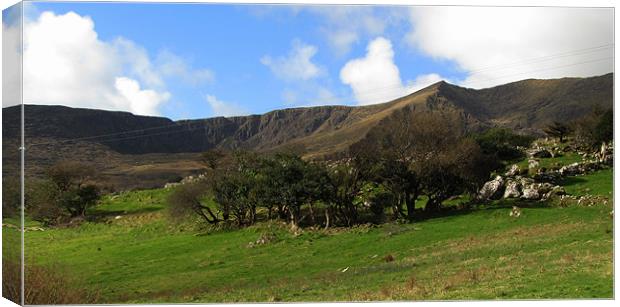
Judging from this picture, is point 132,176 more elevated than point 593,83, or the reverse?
point 593,83

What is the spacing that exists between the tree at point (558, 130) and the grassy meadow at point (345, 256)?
4.88 feet

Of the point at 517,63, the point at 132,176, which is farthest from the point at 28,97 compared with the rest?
the point at 517,63

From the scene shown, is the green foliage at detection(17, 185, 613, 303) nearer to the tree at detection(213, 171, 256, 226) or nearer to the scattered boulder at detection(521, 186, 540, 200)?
the scattered boulder at detection(521, 186, 540, 200)

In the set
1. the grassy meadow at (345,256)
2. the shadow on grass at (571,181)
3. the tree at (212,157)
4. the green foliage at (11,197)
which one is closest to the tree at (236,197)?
the grassy meadow at (345,256)

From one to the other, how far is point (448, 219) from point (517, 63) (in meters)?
5.95

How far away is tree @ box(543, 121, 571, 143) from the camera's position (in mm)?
14766

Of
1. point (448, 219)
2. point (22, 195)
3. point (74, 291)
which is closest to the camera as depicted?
point (22, 195)

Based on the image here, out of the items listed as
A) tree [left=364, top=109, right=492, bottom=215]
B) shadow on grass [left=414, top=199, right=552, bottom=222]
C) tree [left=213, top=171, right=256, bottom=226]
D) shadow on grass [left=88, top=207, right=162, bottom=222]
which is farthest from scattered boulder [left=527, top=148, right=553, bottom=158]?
shadow on grass [left=88, top=207, right=162, bottom=222]

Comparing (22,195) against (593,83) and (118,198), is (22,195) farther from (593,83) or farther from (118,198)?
(593,83)

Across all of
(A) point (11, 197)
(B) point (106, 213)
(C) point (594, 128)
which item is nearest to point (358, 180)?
(C) point (594, 128)

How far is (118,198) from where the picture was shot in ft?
45.8

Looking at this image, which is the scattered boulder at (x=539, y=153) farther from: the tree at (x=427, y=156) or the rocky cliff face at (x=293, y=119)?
the rocky cliff face at (x=293, y=119)

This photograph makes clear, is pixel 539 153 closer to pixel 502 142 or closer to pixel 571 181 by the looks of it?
pixel 571 181

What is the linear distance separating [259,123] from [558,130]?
801 centimetres
